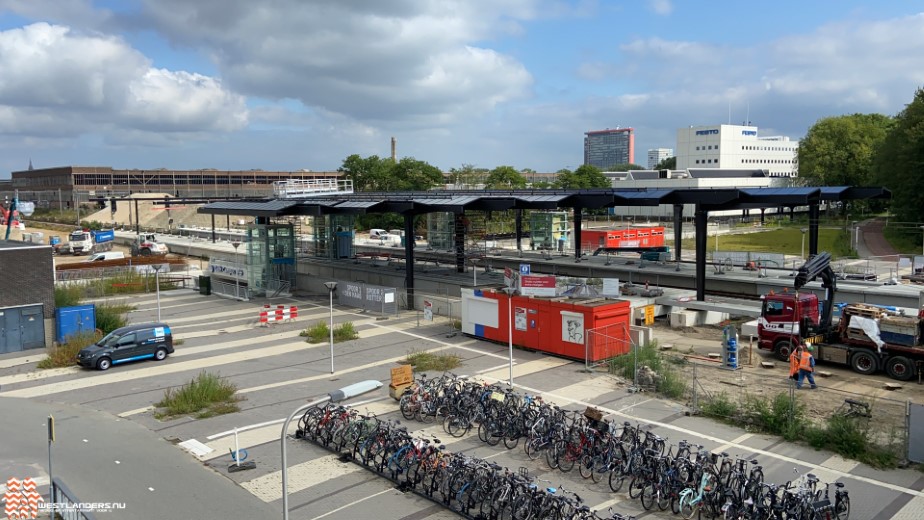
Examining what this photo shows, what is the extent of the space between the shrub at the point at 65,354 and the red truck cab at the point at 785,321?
1054 inches

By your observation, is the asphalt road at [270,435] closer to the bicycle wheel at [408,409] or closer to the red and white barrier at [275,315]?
the bicycle wheel at [408,409]

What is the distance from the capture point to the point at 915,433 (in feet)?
49.5

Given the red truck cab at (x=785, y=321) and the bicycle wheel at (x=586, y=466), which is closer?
the bicycle wheel at (x=586, y=466)

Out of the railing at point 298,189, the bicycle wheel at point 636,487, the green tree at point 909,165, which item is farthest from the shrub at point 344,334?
the green tree at point 909,165

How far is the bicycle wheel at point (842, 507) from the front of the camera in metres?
12.1

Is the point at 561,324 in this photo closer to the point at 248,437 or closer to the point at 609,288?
the point at 609,288

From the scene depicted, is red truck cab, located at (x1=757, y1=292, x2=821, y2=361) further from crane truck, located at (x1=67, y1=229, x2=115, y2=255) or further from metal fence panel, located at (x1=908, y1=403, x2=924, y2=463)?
crane truck, located at (x1=67, y1=229, x2=115, y2=255)

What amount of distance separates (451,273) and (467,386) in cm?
2434

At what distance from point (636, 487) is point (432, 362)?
12014mm

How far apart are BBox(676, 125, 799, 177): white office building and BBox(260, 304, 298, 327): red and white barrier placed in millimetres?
131740

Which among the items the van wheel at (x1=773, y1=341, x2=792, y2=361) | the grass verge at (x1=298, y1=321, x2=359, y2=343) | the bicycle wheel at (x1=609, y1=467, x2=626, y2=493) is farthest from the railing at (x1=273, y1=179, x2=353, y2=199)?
the bicycle wheel at (x1=609, y1=467, x2=626, y2=493)

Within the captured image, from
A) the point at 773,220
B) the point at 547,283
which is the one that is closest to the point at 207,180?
the point at 773,220

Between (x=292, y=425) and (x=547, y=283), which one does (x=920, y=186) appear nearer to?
(x=547, y=283)

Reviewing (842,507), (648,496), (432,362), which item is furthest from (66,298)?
(842,507)
